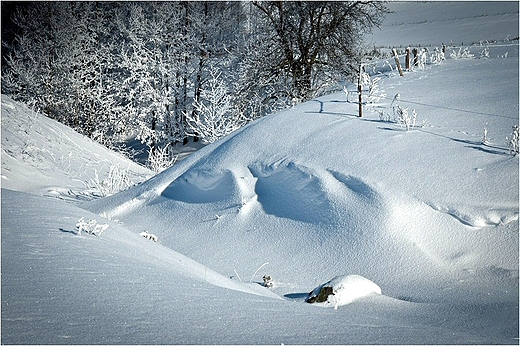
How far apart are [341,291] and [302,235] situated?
1495mm

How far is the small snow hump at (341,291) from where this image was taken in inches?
130

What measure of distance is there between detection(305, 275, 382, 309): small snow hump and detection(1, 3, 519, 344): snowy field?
0.07 ft

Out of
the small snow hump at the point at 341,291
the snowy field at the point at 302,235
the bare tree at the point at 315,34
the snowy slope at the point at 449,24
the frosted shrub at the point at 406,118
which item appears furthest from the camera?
the snowy slope at the point at 449,24

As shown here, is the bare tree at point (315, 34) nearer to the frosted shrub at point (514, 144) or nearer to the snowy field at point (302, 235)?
the snowy field at point (302, 235)

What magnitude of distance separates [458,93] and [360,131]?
2141mm

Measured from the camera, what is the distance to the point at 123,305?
7.43 feet

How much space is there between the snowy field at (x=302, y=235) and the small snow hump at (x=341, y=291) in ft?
0.07

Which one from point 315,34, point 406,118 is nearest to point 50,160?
point 406,118

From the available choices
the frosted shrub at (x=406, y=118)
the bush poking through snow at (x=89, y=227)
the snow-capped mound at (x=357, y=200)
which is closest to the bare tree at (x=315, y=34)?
the snow-capped mound at (x=357, y=200)

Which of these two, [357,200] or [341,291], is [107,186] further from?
[341,291]

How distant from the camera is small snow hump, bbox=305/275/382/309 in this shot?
130 inches

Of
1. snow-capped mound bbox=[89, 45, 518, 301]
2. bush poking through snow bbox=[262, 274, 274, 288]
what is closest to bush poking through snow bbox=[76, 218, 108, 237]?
snow-capped mound bbox=[89, 45, 518, 301]

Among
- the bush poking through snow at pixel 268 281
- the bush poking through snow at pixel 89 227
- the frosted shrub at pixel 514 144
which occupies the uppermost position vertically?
the frosted shrub at pixel 514 144

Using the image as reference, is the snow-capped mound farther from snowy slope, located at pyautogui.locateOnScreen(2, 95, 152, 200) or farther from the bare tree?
the bare tree
